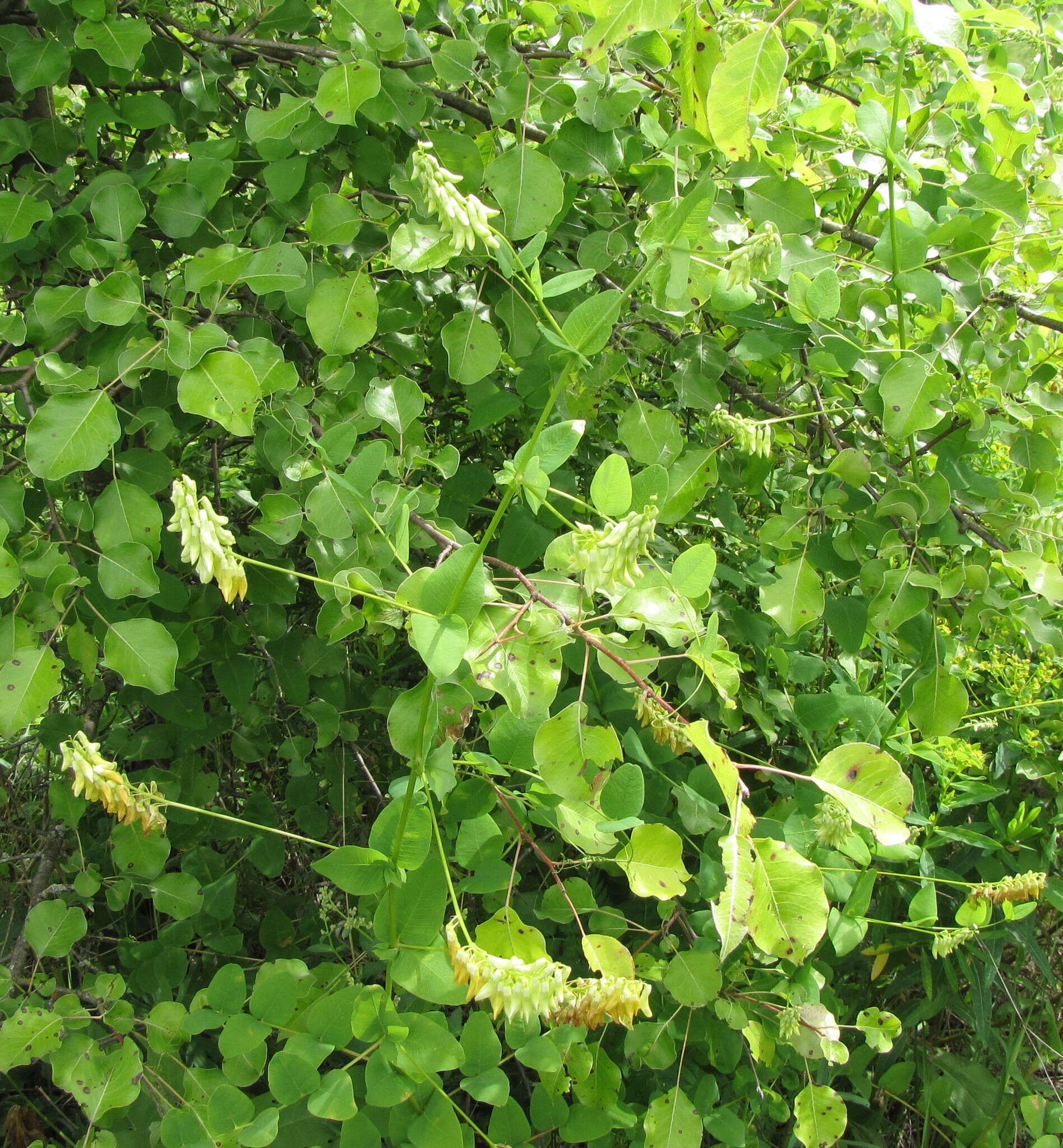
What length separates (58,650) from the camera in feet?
5.18

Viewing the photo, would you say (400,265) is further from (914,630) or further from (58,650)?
(58,650)

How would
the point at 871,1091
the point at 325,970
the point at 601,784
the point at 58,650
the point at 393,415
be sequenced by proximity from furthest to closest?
the point at 871,1091 → the point at 58,650 → the point at 325,970 → the point at 393,415 → the point at 601,784

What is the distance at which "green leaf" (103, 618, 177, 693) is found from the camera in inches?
35.8

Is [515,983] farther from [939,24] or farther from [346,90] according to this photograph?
[939,24]

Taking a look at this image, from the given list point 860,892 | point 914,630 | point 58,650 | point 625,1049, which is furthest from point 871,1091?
point 58,650

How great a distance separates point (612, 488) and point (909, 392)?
42cm

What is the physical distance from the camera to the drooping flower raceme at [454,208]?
729 millimetres

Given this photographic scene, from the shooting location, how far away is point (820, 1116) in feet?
4.00

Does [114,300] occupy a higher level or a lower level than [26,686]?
higher

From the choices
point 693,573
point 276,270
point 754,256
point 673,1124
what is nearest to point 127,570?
point 276,270

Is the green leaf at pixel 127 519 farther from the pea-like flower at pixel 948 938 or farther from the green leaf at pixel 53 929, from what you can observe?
the pea-like flower at pixel 948 938

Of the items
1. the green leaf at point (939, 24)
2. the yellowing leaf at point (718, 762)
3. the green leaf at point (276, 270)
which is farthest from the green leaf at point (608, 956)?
the green leaf at point (939, 24)

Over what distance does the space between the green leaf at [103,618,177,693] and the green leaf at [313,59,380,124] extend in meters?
0.55

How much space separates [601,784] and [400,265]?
20.3 inches
